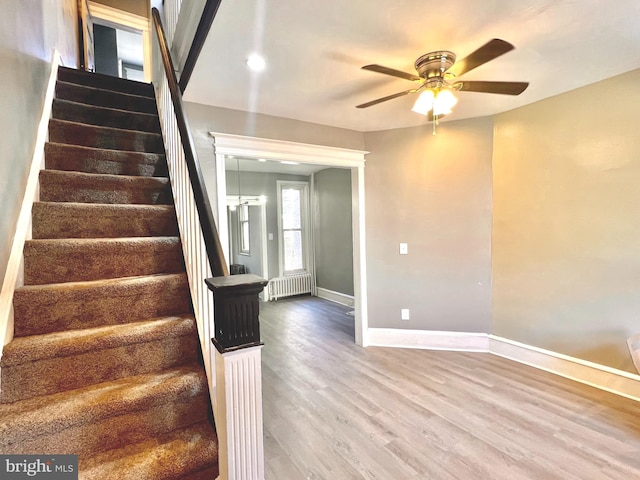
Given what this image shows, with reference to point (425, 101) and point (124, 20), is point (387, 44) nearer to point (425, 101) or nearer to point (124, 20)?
point (425, 101)

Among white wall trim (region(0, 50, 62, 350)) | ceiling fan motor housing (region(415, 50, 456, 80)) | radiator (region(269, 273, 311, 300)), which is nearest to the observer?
white wall trim (region(0, 50, 62, 350))

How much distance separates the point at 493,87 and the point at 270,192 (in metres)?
4.76

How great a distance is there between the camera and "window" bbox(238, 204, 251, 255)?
6.77 m

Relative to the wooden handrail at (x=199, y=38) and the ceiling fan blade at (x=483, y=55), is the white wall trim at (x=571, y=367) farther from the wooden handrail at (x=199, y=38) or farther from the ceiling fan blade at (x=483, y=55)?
the wooden handrail at (x=199, y=38)

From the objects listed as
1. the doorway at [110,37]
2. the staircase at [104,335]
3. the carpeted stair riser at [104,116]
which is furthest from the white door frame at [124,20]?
the staircase at [104,335]

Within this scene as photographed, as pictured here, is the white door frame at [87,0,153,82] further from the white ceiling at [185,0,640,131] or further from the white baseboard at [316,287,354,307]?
the white baseboard at [316,287,354,307]

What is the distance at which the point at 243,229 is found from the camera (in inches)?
274

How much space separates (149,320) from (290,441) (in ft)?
4.07

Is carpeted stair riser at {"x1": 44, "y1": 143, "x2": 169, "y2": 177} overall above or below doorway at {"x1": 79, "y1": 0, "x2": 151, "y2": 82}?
below

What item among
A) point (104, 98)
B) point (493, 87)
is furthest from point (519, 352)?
point (104, 98)

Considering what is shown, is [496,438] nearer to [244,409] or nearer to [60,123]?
[244,409]

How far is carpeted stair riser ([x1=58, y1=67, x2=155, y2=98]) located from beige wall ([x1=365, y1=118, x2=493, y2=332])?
2.58m

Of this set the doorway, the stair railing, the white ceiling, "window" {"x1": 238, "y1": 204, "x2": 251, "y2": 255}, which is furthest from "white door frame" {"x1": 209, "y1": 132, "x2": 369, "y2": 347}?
"window" {"x1": 238, "y1": 204, "x2": 251, "y2": 255}

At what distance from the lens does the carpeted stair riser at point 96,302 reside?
1.45 meters
